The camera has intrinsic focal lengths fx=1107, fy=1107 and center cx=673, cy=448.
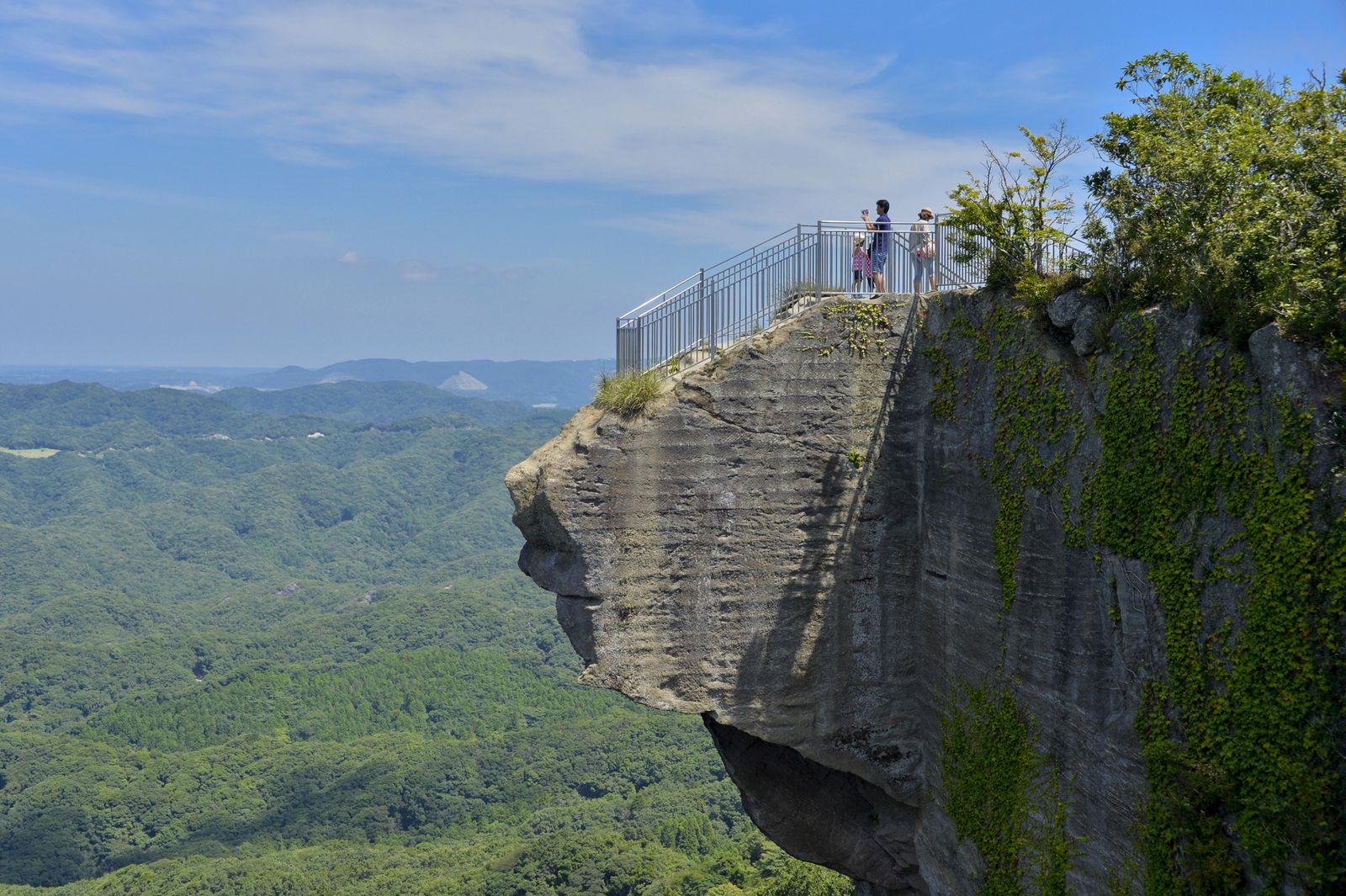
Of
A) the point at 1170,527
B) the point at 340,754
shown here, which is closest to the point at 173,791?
the point at 340,754

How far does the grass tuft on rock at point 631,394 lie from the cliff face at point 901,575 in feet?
0.59

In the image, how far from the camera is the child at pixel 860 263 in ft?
50.4

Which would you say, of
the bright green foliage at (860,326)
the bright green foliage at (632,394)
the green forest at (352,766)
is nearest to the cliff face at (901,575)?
the bright green foliage at (860,326)

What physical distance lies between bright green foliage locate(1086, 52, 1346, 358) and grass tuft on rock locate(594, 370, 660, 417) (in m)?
5.65

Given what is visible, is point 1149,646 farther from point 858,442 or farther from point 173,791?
point 173,791

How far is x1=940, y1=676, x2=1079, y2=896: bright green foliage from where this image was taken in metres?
12.9

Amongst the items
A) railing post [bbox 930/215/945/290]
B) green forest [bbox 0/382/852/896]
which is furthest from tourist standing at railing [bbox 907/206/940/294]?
green forest [bbox 0/382/852/896]

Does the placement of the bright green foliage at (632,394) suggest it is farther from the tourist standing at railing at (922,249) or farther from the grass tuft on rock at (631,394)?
the tourist standing at railing at (922,249)

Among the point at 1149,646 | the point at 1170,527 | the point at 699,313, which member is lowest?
the point at 1149,646

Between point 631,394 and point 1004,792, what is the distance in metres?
6.89

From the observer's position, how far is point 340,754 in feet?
367

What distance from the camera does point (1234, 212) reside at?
10438 millimetres

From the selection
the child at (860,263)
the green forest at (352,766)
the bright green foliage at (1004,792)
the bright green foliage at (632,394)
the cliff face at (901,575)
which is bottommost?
the green forest at (352,766)

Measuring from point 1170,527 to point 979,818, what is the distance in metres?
5.59
